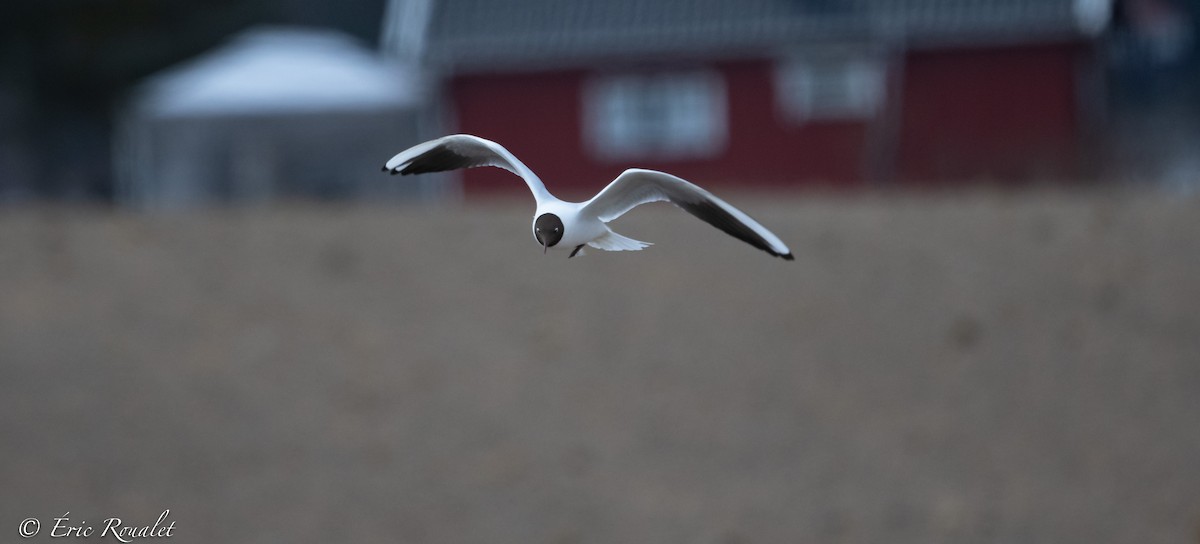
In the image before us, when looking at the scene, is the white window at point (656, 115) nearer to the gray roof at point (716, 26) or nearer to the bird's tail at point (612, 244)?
the gray roof at point (716, 26)

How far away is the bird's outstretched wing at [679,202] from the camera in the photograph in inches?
133

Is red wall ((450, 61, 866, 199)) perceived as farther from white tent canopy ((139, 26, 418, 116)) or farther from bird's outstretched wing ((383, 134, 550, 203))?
bird's outstretched wing ((383, 134, 550, 203))

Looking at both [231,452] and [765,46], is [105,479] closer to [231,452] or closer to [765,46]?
[231,452]

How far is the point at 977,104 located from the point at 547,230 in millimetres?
18861

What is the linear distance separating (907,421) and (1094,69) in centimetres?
950

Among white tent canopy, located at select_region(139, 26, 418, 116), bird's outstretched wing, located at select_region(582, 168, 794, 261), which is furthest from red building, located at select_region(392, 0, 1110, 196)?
bird's outstretched wing, located at select_region(582, 168, 794, 261)

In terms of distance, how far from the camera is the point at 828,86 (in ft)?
70.2

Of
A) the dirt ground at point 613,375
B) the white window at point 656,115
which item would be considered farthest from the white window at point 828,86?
the dirt ground at point 613,375

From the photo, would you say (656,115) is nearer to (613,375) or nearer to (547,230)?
(613,375)

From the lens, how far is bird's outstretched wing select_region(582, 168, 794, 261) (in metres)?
3.37

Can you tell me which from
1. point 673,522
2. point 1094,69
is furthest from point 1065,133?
point 673,522

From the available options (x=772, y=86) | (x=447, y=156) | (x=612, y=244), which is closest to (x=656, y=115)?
(x=772, y=86)

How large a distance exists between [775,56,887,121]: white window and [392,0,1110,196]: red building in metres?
0.02

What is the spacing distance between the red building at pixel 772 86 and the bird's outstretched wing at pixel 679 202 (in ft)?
55.8
